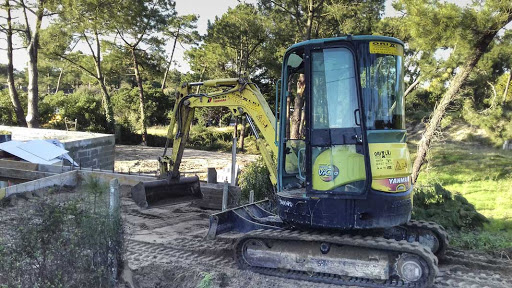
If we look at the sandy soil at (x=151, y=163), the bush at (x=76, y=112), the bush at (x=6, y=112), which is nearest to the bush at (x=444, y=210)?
the sandy soil at (x=151, y=163)

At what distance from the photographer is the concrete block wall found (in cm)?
1276

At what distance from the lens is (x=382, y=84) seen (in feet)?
15.1

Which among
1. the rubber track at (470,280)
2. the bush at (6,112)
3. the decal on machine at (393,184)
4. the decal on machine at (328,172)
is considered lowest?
the rubber track at (470,280)

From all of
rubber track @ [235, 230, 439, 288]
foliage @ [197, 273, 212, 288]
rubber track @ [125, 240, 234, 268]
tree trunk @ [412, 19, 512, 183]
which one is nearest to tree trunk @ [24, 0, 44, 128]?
rubber track @ [125, 240, 234, 268]

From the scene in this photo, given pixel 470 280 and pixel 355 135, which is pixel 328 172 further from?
pixel 470 280

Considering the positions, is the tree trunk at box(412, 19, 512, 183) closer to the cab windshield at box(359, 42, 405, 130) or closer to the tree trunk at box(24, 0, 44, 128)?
the cab windshield at box(359, 42, 405, 130)

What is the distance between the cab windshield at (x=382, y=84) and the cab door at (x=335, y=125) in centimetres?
12

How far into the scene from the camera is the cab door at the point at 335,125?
179 inches

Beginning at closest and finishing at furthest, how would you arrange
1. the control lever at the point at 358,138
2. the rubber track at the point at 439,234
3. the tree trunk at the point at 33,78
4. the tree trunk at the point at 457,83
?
the control lever at the point at 358,138 < the rubber track at the point at 439,234 < the tree trunk at the point at 457,83 < the tree trunk at the point at 33,78

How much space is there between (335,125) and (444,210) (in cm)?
524

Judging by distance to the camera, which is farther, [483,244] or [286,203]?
[483,244]

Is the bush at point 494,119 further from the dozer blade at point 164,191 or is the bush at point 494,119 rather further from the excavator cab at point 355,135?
the excavator cab at point 355,135

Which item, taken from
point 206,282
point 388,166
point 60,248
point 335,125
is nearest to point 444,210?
point 388,166

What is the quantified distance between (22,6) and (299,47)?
1914 cm
